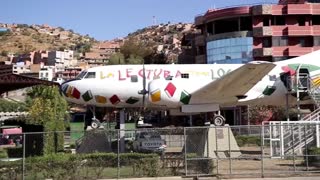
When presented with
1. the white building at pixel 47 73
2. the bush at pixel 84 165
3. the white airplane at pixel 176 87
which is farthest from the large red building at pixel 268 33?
the white building at pixel 47 73

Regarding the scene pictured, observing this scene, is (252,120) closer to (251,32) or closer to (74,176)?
(251,32)

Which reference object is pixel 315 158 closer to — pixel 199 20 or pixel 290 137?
pixel 290 137

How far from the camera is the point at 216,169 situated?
21.4 meters

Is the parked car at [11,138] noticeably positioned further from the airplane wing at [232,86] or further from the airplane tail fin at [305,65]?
the airplane tail fin at [305,65]

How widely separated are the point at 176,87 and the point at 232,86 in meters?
3.34

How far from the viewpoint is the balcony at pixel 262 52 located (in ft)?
261

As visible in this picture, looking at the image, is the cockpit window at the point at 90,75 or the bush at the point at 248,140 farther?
the bush at the point at 248,140

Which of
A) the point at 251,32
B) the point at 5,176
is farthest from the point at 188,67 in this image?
the point at 251,32

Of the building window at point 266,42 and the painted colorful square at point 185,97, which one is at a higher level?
the building window at point 266,42

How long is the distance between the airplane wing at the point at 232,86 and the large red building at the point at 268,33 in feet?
162

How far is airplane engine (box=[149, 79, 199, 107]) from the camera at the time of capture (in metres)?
28.8

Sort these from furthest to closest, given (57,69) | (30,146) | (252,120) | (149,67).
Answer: (57,69) → (252,120) → (149,67) → (30,146)

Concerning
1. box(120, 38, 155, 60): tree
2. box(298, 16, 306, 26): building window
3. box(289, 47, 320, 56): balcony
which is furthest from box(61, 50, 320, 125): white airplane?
box(120, 38, 155, 60): tree

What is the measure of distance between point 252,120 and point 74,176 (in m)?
47.4
